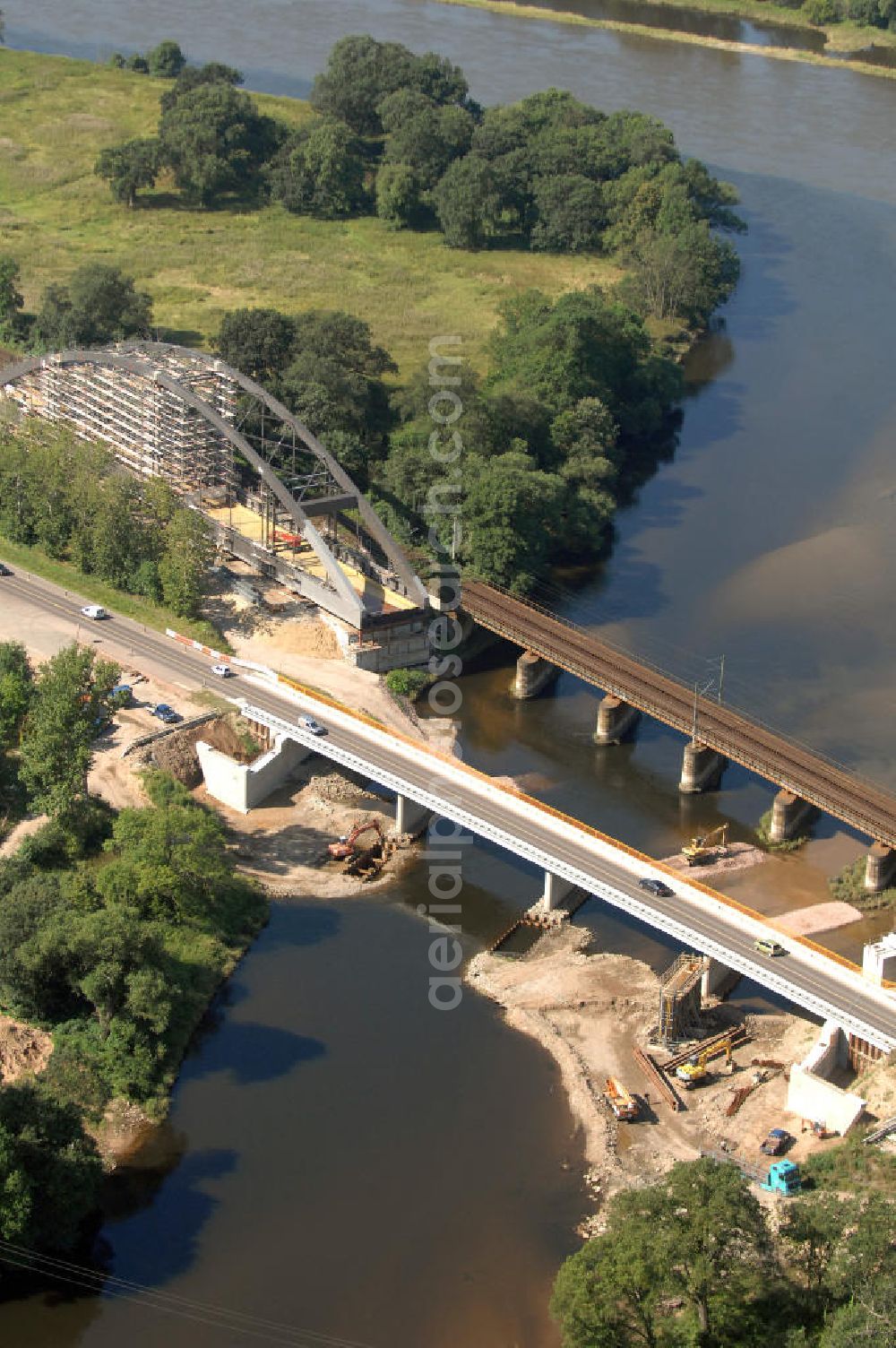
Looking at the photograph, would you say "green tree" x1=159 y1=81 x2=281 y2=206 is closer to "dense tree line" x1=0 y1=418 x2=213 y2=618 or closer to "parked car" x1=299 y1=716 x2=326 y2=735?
"dense tree line" x1=0 y1=418 x2=213 y2=618

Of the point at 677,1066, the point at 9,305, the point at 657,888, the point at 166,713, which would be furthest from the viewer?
the point at 9,305

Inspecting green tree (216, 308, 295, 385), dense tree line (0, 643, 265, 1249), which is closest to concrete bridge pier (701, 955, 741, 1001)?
dense tree line (0, 643, 265, 1249)

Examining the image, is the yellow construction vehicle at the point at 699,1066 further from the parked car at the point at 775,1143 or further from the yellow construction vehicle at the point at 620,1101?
the parked car at the point at 775,1143

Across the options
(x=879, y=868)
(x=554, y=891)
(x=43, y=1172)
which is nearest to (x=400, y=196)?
(x=554, y=891)

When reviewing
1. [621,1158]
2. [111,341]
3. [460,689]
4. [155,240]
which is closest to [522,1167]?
[621,1158]

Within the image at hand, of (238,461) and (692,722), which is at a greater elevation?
(238,461)

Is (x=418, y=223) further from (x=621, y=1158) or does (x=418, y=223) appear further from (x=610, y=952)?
(x=621, y=1158)

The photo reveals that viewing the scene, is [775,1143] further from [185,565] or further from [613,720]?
[185,565]
